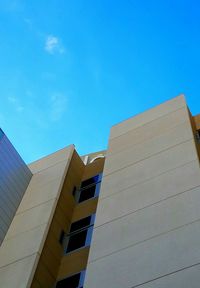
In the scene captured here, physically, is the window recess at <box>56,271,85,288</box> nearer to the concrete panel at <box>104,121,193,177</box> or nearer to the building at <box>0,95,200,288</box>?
the building at <box>0,95,200,288</box>

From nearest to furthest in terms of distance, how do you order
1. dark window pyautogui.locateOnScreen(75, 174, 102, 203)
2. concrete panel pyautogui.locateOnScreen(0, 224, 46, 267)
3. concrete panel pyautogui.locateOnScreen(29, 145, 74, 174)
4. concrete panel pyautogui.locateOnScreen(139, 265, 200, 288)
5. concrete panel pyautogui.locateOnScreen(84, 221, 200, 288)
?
concrete panel pyautogui.locateOnScreen(139, 265, 200, 288), concrete panel pyautogui.locateOnScreen(84, 221, 200, 288), concrete panel pyautogui.locateOnScreen(0, 224, 46, 267), dark window pyautogui.locateOnScreen(75, 174, 102, 203), concrete panel pyautogui.locateOnScreen(29, 145, 74, 174)

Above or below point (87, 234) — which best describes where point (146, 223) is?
below

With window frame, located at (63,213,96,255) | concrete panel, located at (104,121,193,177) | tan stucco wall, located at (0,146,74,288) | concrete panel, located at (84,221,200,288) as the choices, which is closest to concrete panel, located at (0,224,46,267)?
tan stucco wall, located at (0,146,74,288)

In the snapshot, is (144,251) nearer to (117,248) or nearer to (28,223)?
(117,248)

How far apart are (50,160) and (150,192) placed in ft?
34.8

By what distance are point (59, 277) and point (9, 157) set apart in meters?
8.69

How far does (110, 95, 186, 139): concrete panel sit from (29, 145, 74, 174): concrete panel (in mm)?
3102

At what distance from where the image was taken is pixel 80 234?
20547mm

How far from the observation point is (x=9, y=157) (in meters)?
24.7

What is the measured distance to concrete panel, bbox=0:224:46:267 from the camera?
18625 millimetres

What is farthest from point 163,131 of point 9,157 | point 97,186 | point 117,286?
point 117,286

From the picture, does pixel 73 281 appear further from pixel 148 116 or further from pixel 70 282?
pixel 148 116

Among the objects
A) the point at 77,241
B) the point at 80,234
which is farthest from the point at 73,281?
the point at 80,234

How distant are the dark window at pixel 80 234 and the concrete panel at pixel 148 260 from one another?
162 inches
